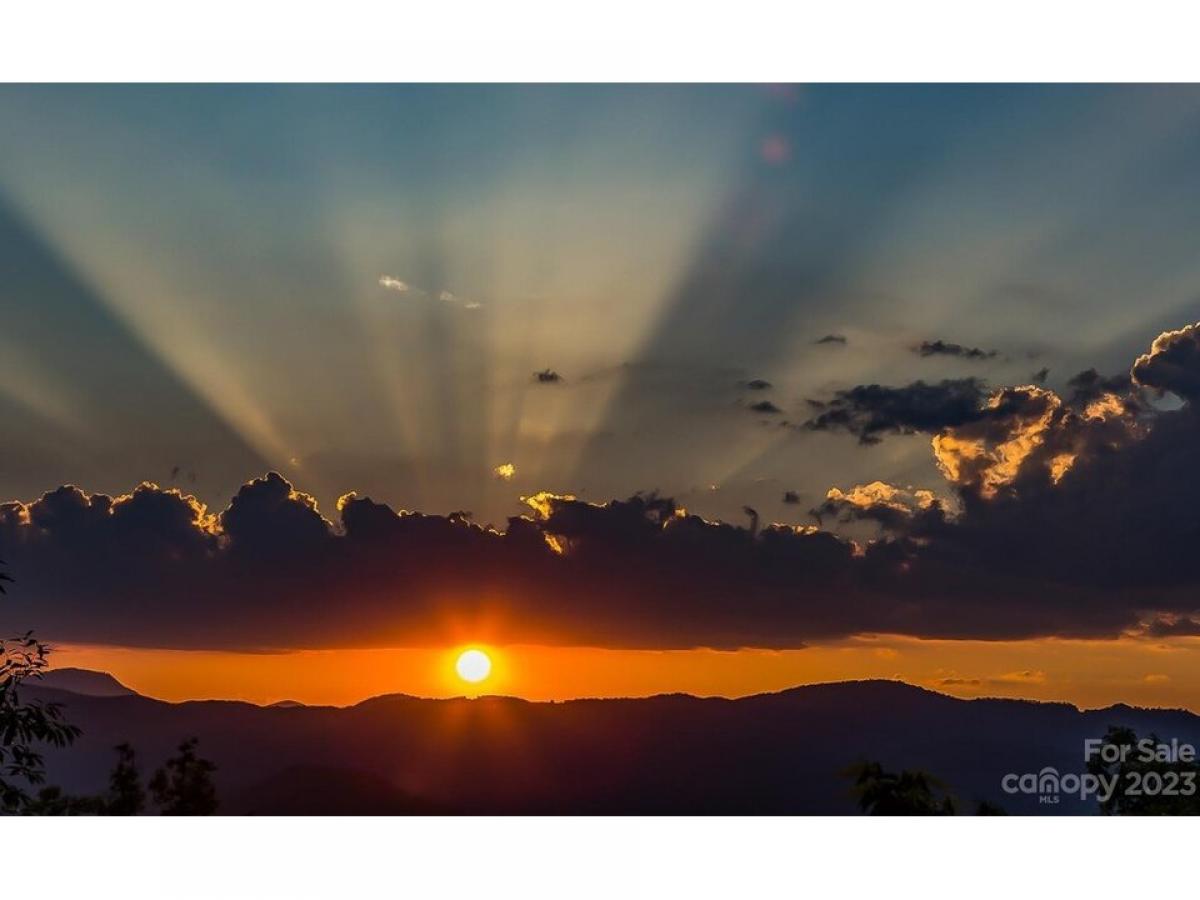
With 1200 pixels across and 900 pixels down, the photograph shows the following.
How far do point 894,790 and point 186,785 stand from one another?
20.6 meters

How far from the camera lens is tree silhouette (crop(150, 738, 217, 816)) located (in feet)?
90.0

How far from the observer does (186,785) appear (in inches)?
1101

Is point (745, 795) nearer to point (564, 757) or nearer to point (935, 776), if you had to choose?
point (564, 757)

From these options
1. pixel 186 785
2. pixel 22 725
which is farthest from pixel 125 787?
pixel 22 725

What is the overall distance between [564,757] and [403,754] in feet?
14.8

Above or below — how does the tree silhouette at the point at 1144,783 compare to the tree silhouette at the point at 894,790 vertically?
above

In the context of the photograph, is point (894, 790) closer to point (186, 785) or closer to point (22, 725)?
point (22, 725)

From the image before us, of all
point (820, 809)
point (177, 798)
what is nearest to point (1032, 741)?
point (820, 809)

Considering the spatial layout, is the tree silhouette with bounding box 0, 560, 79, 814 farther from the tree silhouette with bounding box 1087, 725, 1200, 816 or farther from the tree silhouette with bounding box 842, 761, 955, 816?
the tree silhouette with bounding box 1087, 725, 1200, 816

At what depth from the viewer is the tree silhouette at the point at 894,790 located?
1215 centimetres

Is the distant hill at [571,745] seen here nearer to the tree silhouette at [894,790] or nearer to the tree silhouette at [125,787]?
the tree silhouette at [125,787]

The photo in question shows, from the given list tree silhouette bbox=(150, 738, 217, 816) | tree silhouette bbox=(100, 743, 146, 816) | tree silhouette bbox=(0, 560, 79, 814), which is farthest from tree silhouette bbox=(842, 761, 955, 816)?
tree silhouette bbox=(150, 738, 217, 816)

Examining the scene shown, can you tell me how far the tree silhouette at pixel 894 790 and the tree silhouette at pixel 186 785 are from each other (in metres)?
19.7

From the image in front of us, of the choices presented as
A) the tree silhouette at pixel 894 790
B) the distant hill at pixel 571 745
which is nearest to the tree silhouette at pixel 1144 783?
the distant hill at pixel 571 745
